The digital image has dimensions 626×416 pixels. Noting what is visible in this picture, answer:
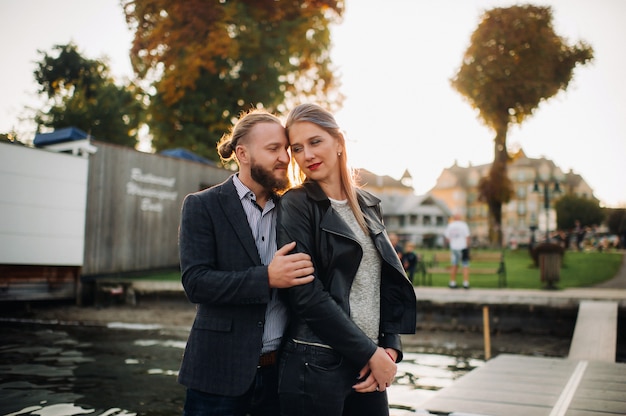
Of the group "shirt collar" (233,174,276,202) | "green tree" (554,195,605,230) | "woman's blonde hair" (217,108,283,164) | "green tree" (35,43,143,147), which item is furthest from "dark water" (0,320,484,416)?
"green tree" (554,195,605,230)

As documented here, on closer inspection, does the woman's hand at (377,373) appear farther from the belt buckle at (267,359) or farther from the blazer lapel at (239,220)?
the blazer lapel at (239,220)

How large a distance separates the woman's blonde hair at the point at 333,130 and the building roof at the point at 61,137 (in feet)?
48.4

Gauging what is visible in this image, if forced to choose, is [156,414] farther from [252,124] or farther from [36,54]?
[36,54]

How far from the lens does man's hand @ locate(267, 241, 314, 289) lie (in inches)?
77.6

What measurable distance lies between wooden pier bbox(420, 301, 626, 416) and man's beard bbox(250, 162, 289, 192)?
7.48 feet

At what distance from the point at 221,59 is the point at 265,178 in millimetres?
22786

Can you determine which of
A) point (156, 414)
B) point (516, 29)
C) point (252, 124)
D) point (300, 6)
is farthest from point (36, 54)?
point (252, 124)

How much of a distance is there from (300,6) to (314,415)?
2413 centimetres

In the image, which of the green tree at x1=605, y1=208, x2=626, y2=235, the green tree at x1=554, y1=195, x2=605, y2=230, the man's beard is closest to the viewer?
the man's beard

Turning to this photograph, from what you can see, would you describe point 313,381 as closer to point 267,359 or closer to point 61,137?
point 267,359

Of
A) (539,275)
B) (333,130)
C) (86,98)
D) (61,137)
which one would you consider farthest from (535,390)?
(86,98)

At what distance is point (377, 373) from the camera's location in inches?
81.0

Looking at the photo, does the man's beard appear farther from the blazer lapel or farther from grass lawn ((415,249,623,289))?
grass lawn ((415,249,623,289))

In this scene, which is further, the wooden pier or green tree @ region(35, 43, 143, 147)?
green tree @ region(35, 43, 143, 147)
